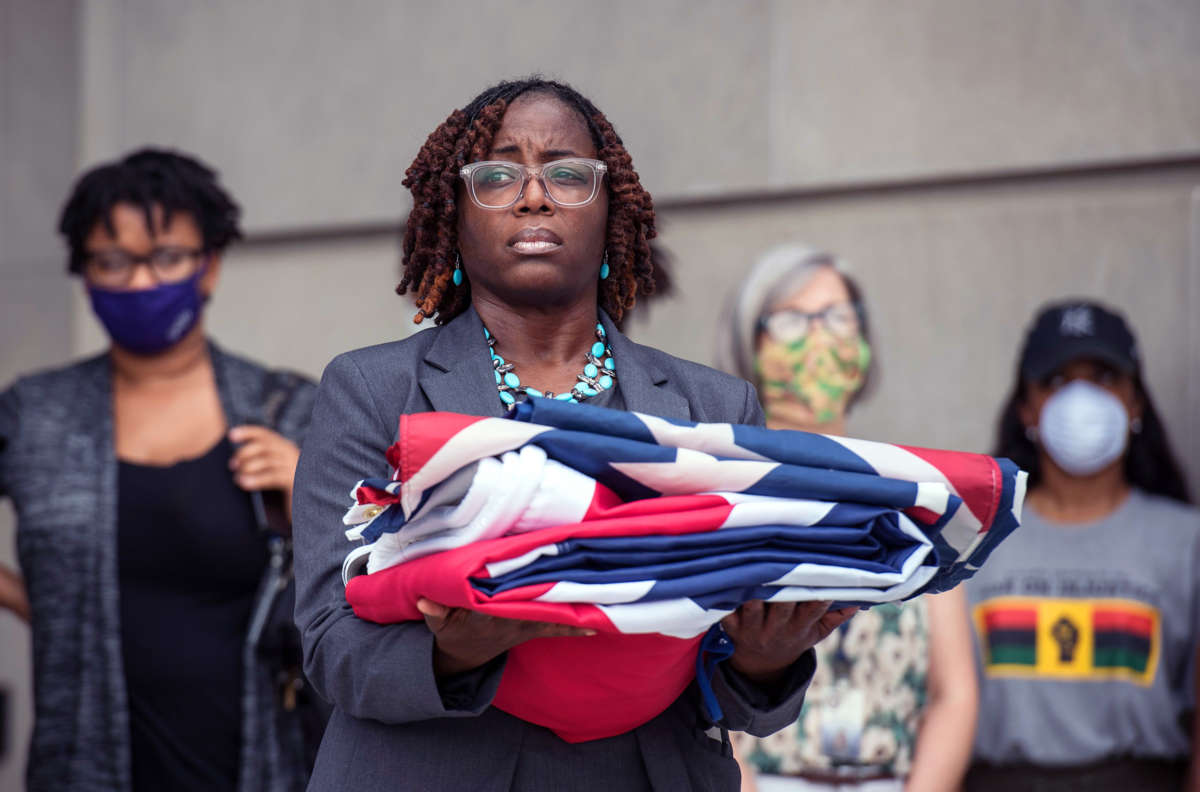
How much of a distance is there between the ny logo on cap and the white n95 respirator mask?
0.53ft

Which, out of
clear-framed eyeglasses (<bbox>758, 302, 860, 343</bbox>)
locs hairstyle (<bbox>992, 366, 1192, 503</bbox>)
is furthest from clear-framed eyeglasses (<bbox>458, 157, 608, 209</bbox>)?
locs hairstyle (<bbox>992, 366, 1192, 503</bbox>)

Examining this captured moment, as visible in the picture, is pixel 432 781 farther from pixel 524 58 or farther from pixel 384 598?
pixel 524 58

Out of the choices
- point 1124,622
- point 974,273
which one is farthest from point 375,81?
point 1124,622

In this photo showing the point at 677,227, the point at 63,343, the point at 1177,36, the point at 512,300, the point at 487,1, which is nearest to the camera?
the point at 512,300

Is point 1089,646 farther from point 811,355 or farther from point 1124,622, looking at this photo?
point 811,355

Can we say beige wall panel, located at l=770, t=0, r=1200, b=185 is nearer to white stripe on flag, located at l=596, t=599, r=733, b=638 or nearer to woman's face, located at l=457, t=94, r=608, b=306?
woman's face, located at l=457, t=94, r=608, b=306

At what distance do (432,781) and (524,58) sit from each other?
4.35 m

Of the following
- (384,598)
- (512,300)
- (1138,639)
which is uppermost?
(512,300)

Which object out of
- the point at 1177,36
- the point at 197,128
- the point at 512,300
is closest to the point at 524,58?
the point at 197,128

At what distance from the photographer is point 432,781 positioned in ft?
6.62

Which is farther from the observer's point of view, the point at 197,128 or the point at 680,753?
the point at 197,128

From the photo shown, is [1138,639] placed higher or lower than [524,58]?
lower

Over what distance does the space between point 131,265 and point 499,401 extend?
234 cm

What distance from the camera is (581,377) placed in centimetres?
222
